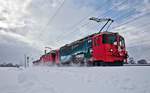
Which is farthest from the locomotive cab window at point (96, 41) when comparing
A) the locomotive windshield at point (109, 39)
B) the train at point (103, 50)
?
the locomotive windshield at point (109, 39)

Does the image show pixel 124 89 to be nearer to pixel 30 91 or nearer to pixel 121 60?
pixel 30 91

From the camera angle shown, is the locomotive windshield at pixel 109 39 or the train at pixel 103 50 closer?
the train at pixel 103 50

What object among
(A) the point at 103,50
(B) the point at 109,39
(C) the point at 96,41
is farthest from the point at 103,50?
(B) the point at 109,39

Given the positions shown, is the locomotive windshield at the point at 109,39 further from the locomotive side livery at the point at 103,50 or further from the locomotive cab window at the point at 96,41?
the locomotive cab window at the point at 96,41

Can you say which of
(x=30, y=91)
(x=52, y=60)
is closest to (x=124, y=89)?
(x=30, y=91)

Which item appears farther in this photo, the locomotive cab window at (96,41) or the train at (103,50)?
the locomotive cab window at (96,41)

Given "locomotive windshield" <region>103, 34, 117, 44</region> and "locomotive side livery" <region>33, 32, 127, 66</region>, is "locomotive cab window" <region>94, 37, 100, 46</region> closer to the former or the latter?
"locomotive side livery" <region>33, 32, 127, 66</region>

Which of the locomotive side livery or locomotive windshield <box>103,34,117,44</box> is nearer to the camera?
the locomotive side livery

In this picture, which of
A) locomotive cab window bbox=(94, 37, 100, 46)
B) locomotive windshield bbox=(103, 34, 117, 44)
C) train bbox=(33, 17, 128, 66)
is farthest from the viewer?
locomotive cab window bbox=(94, 37, 100, 46)

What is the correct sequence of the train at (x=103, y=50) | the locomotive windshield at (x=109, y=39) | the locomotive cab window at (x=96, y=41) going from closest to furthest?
the train at (x=103, y=50), the locomotive windshield at (x=109, y=39), the locomotive cab window at (x=96, y=41)

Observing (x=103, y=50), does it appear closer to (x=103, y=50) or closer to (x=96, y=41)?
(x=103, y=50)

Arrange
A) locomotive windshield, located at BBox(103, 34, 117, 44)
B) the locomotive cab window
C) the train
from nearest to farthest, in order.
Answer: the train < locomotive windshield, located at BBox(103, 34, 117, 44) < the locomotive cab window

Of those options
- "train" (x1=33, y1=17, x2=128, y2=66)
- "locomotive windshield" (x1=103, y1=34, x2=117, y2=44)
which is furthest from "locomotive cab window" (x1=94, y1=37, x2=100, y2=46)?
"locomotive windshield" (x1=103, y1=34, x2=117, y2=44)

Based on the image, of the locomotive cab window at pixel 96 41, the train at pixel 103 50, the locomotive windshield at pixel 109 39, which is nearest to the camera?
the train at pixel 103 50
